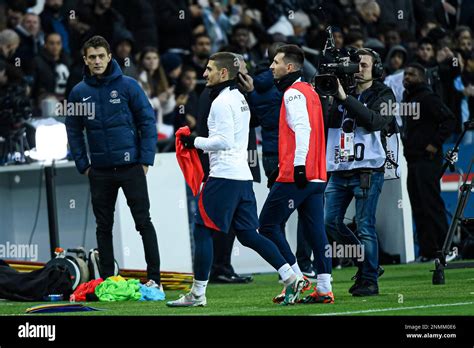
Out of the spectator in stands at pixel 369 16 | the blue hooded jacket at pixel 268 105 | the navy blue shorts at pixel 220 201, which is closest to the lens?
the navy blue shorts at pixel 220 201

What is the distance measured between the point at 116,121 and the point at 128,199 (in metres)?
0.76

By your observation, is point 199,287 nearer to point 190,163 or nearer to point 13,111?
point 190,163

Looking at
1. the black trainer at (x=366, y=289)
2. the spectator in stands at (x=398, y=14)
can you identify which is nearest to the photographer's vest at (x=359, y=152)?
the black trainer at (x=366, y=289)

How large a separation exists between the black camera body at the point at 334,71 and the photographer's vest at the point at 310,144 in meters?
0.11

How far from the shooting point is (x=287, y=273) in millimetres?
12188

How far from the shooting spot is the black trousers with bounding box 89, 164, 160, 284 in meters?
14.1

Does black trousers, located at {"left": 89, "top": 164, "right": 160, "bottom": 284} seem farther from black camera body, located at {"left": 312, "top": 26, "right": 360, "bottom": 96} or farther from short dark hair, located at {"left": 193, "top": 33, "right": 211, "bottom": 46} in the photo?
short dark hair, located at {"left": 193, "top": 33, "right": 211, "bottom": 46}

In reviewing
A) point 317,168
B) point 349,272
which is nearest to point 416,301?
point 317,168

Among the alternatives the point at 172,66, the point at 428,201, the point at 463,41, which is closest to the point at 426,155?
the point at 428,201

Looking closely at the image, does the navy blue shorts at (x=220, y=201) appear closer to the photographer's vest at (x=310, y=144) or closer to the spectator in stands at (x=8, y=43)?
the photographer's vest at (x=310, y=144)

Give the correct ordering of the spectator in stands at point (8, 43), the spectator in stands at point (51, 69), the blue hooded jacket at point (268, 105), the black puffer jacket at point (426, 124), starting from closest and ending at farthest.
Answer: the blue hooded jacket at point (268, 105) → the black puffer jacket at point (426, 124) → the spectator in stands at point (51, 69) → the spectator in stands at point (8, 43)

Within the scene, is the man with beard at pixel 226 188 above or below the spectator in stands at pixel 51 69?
below

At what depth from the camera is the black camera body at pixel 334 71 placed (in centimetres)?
1241

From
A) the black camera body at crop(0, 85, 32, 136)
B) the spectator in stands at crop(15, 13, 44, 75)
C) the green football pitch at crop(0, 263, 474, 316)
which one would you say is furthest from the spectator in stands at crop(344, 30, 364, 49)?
Result: the green football pitch at crop(0, 263, 474, 316)
